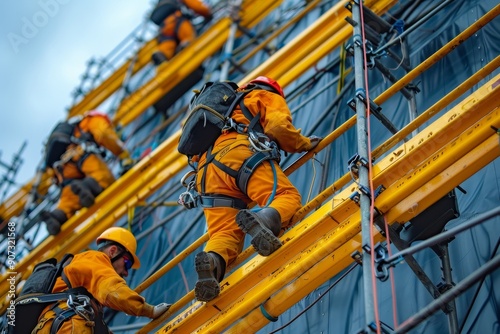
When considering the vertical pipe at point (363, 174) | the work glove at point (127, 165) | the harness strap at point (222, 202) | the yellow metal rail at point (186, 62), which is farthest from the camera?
the yellow metal rail at point (186, 62)

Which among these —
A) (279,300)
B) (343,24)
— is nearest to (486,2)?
(343,24)

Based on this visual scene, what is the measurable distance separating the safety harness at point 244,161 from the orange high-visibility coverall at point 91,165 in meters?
3.38

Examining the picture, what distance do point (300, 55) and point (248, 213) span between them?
125 inches

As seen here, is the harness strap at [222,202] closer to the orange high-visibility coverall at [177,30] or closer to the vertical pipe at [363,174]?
the vertical pipe at [363,174]

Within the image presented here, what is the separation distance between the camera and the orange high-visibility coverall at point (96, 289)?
4.69 meters

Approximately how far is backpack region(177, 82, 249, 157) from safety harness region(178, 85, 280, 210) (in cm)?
5

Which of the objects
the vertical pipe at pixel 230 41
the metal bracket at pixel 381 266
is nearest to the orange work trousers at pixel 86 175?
the vertical pipe at pixel 230 41

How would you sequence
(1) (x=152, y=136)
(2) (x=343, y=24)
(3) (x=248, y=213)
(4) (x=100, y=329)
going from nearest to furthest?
(3) (x=248, y=213) < (4) (x=100, y=329) < (2) (x=343, y=24) < (1) (x=152, y=136)

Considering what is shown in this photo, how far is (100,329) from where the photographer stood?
4.89 metres

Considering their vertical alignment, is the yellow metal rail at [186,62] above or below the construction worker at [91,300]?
above

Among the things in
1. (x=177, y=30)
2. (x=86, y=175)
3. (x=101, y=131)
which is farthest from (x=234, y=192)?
(x=177, y=30)

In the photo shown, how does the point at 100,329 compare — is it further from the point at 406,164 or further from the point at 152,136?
the point at 152,136

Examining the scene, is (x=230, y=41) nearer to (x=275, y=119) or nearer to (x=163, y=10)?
(x=163, y=10)

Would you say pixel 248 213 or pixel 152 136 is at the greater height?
pixel 152 136
